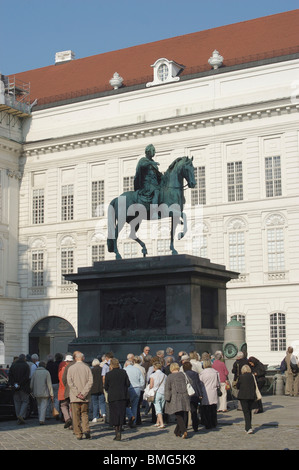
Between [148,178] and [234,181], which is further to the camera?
[234,181]

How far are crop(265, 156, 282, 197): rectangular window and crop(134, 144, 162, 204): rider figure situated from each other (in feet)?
60.8

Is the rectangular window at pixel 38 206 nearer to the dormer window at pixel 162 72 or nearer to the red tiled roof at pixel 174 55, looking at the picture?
the red tiled roof at pixel 174 55

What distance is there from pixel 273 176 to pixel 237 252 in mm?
4553

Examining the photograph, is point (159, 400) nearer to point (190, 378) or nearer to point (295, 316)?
point (190, 378)

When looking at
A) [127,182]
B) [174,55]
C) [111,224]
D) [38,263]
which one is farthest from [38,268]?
[111,224]

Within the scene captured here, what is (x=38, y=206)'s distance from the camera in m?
48.9

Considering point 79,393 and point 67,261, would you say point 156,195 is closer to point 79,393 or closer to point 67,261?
point 79,393

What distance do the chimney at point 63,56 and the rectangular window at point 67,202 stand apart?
1342 cm

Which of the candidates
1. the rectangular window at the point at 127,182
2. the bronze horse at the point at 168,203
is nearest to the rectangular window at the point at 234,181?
the rectangular window at the point at 127,182

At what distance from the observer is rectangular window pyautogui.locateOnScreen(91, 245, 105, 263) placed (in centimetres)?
4575
